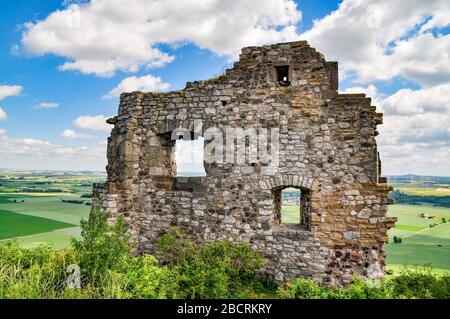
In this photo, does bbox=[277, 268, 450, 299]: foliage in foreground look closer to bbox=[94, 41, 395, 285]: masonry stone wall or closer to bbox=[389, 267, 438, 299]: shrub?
bbox=[389, 267, 438, 299]: shrub

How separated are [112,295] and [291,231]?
459 centimetres

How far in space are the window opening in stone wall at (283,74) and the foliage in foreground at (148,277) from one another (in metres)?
4.38

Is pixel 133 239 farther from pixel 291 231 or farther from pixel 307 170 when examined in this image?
pixel 307 170

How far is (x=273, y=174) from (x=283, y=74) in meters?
2.73

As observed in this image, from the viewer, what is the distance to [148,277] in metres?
6.77

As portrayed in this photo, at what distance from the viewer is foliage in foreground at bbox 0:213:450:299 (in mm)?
6039

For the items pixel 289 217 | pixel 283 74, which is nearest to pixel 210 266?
pixel 289 217

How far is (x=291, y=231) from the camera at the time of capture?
27.8 ft

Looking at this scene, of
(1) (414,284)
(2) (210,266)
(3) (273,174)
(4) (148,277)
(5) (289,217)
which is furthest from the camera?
(5) (289,217)

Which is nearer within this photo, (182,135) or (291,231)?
(291,231)

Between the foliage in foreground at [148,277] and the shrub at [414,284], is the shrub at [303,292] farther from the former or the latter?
the shrub at [414,284]

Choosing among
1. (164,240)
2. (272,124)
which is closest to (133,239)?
(164,240)

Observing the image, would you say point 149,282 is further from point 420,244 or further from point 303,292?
point 420,244
